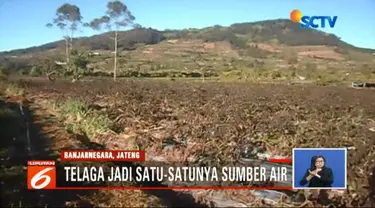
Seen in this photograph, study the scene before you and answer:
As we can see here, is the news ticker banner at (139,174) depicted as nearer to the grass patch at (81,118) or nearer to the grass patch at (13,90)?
the grass patch at (81,118)

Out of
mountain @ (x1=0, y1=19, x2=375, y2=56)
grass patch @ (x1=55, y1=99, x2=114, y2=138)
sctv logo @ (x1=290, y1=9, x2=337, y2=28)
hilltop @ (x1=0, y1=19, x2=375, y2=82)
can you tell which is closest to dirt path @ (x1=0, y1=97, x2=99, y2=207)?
grass patch @ (x1=55, y1=99, x2=114, y2=138)

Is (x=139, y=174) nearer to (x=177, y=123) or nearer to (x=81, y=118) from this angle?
(x=177, y=123)

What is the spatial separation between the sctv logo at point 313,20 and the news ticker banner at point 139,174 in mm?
1260

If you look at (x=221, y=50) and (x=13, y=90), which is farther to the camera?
(x=13, y=90)

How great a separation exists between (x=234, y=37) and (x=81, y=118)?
1.88m

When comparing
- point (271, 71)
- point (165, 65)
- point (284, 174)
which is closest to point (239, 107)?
point (271, 71)

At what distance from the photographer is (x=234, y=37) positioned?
15.4 feet

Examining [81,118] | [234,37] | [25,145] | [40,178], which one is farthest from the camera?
[81,118]

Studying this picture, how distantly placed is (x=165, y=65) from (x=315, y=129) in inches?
66.4

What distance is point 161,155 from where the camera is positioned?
455 cm

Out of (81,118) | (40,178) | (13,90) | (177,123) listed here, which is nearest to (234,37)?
(177,123)

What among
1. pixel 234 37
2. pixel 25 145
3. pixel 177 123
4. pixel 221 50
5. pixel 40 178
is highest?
pixel 234 37

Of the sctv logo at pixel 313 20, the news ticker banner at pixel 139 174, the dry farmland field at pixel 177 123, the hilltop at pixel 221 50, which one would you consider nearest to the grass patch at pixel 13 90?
the dry farmland field at pixel 177 123

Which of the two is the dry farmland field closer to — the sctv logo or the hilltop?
the hilltop
